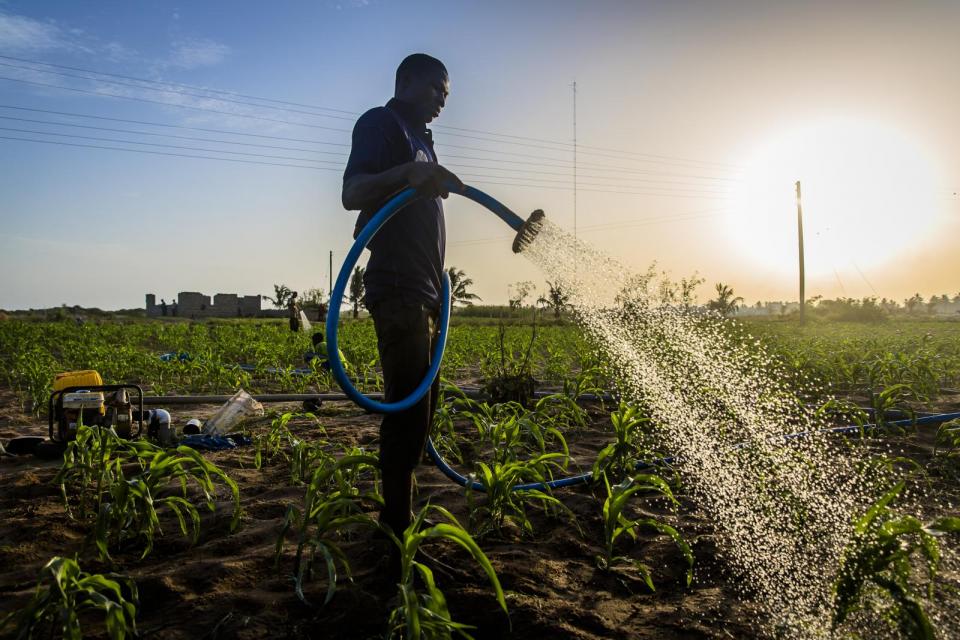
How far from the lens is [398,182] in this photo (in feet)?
7.57

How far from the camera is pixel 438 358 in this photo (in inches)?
106

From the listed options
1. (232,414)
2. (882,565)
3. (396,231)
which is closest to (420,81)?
(396,231)

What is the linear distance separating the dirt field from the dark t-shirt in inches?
47.6

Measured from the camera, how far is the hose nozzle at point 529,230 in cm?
298

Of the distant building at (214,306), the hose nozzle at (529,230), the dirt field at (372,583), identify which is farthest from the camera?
the distant building at (214,306)

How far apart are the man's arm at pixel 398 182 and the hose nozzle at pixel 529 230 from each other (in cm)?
64

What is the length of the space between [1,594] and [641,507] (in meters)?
3.09

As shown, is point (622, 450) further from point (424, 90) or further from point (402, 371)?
point (424, 90)

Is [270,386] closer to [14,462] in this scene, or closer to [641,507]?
[14,462]

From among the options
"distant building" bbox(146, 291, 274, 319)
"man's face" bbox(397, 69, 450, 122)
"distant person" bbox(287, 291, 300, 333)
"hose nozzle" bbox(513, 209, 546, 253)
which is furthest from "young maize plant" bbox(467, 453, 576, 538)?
"distant building" bbox(146, 291, 274, 319)

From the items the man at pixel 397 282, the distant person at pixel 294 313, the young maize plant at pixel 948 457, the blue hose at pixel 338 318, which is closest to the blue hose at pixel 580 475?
the young maize plant at pixel 948 457

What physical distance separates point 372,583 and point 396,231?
4.90ft

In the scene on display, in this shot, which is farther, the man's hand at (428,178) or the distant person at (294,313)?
the distant person at (294,313)

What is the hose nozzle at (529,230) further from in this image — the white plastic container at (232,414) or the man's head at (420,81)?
the white plastic container at (232,414)
